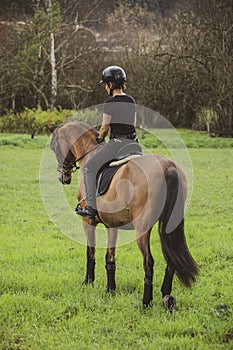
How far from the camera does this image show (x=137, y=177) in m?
4.95

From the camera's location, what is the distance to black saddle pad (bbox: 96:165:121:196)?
5289mm

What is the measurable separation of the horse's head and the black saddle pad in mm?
850

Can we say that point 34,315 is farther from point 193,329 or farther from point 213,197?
point 213,197

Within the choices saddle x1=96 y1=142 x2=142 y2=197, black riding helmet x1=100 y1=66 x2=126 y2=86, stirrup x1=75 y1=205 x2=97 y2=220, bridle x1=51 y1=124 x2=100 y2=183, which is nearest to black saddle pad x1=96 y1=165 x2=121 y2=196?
saddle x1=96 y1=142 x2=142 y2=197

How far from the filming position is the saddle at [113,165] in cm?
527

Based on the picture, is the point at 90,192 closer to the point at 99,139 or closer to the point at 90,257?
the point at 99,139

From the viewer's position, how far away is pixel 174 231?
4906mm

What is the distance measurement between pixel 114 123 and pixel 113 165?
1.51 ft

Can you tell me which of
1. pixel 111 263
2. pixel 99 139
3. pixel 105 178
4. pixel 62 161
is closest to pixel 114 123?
pixel 99 139

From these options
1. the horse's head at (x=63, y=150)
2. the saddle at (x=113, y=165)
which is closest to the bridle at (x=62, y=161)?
the horse's head at (x=63, y=150)

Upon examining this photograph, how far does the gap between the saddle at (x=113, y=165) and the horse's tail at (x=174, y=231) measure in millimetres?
591

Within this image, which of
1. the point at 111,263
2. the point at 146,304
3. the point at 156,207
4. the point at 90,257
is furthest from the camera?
the point at 90,257

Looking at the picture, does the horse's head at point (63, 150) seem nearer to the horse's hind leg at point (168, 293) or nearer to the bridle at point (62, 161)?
the bridle at point (62, 161)

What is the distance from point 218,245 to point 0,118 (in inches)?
852
